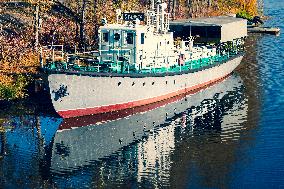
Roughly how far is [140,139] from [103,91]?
8.07 m

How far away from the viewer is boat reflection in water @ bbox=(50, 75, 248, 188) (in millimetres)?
37125

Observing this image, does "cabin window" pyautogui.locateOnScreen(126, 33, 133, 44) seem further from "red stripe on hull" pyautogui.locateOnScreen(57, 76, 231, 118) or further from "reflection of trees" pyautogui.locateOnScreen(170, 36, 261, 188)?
"reflection of trees" pyautogui.locateOnScreen(170, 36, 261, 188)

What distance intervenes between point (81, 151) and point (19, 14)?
4285 cm

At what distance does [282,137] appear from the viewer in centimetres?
4475

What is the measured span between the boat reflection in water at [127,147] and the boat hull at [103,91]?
0.89 meters

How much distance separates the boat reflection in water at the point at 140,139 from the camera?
37125 millimetres

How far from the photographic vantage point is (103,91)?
51.2 meters

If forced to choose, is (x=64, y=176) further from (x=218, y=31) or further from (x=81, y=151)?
(x=218, y=31)

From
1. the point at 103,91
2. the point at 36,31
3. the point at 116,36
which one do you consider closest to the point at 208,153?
the point at 103,91

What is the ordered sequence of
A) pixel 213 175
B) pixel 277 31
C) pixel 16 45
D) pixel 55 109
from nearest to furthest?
pixel 213 175
pixel 55 109
pixel 16 45
pixel 277 31

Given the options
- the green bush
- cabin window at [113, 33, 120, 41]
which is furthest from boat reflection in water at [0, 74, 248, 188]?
cabin window at [113, 33, 120, 41]

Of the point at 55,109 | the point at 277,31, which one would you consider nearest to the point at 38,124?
the point at 55,109

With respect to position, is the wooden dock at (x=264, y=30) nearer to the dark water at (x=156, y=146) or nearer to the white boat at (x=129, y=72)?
the white boat at (x=129, y=72)

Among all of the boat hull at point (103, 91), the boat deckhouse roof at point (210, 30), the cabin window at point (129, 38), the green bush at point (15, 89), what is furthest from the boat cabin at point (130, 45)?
the boat deckhouse roof at point (210, 30)
